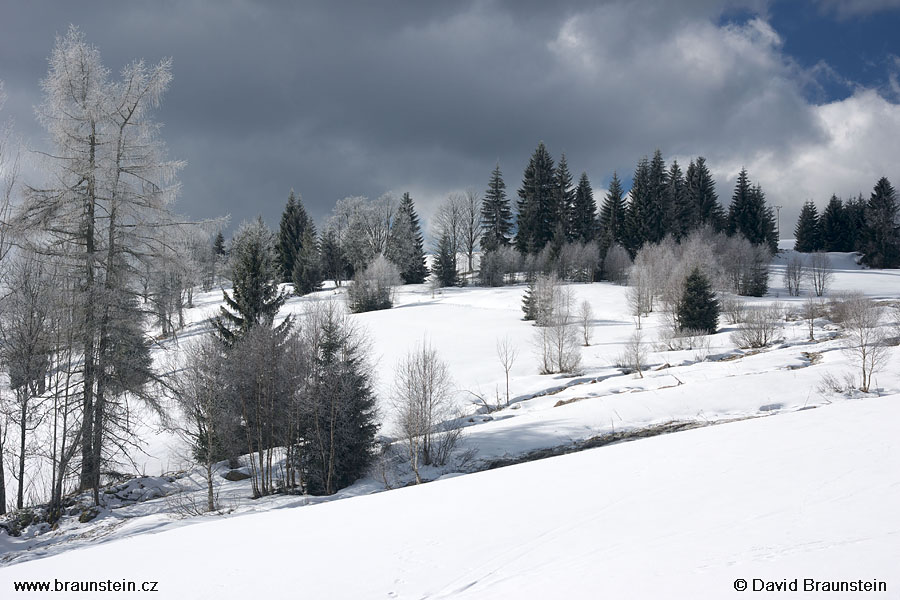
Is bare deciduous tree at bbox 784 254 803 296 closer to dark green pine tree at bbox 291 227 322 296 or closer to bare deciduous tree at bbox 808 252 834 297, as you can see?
bare deciduous tree at bbox 808 252 834 297

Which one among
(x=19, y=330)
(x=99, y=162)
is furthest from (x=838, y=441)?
(x=19, y=330)

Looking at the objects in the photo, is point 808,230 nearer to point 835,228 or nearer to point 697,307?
point 835,228

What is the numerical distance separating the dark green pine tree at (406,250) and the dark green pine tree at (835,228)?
244ft

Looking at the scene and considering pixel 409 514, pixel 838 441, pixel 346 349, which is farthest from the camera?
pixel 346 349

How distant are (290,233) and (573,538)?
70.3 metres

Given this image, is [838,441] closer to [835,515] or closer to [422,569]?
[835,515]

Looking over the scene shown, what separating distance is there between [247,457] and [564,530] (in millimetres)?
16523

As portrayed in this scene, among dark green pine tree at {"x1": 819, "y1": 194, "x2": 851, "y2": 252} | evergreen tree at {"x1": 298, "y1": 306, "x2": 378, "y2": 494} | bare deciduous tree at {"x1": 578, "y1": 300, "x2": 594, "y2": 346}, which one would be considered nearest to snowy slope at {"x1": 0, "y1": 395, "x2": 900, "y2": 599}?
evergreen tree at {"x1": 298, "y1": 306, "x2": 378, "y2": 494}

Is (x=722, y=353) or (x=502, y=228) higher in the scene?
(x=502, y=228)

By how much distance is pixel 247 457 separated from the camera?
19141 mm

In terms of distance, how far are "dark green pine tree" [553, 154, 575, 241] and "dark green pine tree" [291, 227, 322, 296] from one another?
3759 cm

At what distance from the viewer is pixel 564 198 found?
75375 millimetres

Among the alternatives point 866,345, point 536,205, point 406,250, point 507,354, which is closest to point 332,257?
point 406,250

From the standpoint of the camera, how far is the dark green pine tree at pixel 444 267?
64625 millimetres
